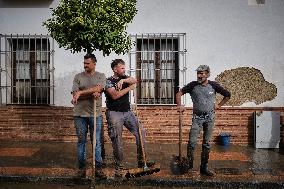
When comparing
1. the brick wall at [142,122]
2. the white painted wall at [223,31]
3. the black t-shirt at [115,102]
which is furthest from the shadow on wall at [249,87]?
the black t-shirt at [115,102]

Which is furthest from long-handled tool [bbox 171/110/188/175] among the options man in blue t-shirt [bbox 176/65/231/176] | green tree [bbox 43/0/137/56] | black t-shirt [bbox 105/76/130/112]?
green tree [bbox 43/0/137/56]

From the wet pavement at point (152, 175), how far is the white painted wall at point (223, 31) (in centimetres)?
234

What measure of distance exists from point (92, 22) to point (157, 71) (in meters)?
4.00

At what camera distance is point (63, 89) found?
10.0m

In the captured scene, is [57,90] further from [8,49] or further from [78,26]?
[78,26]

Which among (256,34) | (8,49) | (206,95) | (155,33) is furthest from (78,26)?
(256,34)

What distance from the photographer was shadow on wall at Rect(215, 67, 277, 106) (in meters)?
9.78

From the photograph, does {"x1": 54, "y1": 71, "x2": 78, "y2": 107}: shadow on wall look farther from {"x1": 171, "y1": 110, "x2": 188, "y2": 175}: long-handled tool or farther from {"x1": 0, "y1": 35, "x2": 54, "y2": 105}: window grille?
{"x1": 171, "y1": 110, "x2": 188, "y2": 175}: long-handled tool

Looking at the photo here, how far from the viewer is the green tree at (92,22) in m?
6.62

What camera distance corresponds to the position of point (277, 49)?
32.0ft

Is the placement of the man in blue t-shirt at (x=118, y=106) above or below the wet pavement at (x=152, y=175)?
above

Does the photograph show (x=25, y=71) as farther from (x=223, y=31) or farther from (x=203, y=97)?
(x=203, y=97)

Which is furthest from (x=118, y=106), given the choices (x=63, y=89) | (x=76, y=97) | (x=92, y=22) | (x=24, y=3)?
(x=24, y=3)

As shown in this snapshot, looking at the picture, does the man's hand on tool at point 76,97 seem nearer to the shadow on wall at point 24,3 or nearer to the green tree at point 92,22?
the green tree at point 92,22
